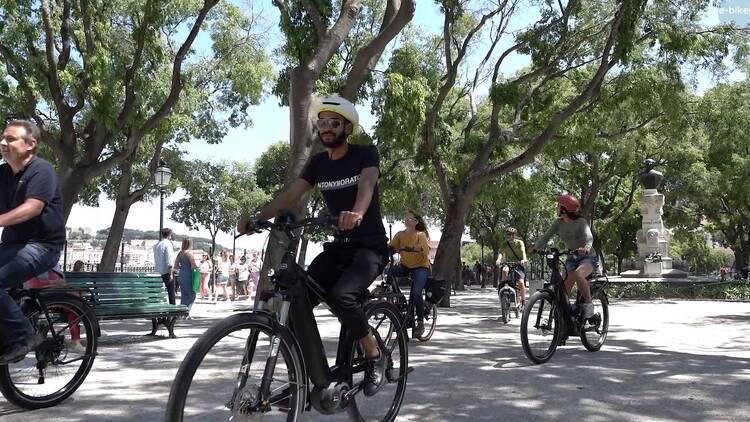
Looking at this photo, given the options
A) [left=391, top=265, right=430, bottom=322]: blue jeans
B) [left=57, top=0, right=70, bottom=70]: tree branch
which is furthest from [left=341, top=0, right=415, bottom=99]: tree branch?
[left=57, top=0, right=70, bottom=70]: tree branch

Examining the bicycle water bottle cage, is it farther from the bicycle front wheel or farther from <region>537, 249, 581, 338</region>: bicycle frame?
<region>537, 249, 581, 338</region>: bicycle frame

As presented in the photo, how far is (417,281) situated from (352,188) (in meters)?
5.20

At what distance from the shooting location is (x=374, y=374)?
4176mm

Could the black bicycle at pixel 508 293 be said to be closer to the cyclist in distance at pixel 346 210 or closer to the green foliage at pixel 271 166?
the cyclist in distance at pixel 346 210

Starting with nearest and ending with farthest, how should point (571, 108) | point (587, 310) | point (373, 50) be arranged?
point (587, 310)
point (373, 50)
point (571, 108)

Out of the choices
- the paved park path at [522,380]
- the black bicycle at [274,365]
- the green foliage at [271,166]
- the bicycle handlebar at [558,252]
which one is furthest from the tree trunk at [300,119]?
the green foliage at [271,166]

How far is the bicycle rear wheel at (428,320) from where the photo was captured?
361 inches

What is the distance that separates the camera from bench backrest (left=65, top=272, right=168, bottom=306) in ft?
26.1

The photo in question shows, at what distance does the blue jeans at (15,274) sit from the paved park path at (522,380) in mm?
641

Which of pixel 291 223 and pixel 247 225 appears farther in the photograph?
pixel 247 225

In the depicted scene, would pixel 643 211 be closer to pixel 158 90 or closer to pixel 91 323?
pixel 158 90

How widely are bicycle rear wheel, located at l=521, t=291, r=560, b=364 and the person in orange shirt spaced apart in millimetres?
2048

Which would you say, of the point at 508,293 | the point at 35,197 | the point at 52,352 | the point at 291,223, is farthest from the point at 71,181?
the point at 291,223

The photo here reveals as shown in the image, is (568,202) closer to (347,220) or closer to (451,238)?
(347,220)
